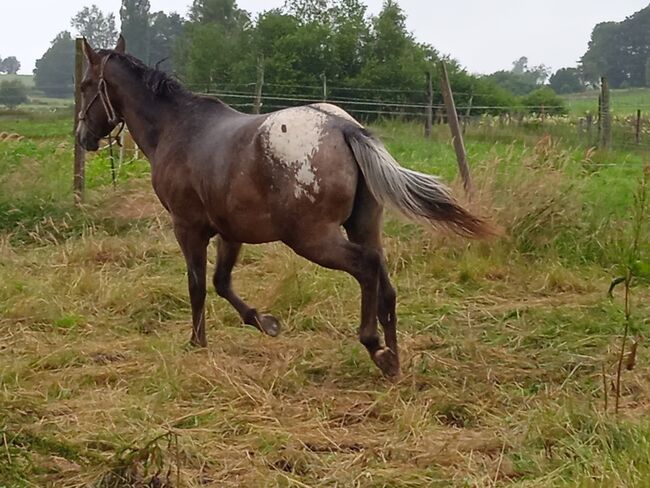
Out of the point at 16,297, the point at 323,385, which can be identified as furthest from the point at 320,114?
the point at 16,297

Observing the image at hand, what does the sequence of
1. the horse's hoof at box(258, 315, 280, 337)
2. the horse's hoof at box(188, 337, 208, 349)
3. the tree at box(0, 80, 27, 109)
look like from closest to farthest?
the horse's hoof at box(188, 337, 208, 349) → the horse's hoof at box(258, 315, 280, 337) → the tree at box(0, 80, 27, 109)

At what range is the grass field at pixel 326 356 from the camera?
11.5 feet

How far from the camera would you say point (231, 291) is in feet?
19.3

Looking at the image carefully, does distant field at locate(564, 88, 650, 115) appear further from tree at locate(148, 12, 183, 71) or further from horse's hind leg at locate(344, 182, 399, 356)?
tree at locate(148, 12, 183, 71)

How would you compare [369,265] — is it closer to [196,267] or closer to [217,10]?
[196,267]

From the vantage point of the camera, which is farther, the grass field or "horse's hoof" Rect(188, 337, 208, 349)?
"horse's hoof" Rect(188, 337, 208, 349)

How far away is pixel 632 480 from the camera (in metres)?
3.00

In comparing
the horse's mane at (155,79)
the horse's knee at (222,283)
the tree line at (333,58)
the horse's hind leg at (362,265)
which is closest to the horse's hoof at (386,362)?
the horse's hind leg at (362,265)

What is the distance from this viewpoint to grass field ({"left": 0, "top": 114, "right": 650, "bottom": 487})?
11.5ft

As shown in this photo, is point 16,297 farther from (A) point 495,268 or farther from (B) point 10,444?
(A) point 495,268

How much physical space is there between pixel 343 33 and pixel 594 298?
2638 cm

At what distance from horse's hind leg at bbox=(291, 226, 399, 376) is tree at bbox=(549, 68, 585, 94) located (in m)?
53.8

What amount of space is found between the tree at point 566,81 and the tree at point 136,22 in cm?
2717

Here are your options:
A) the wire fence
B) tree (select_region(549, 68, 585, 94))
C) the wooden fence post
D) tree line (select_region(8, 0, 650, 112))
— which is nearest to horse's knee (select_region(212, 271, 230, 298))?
the wooden fence post
